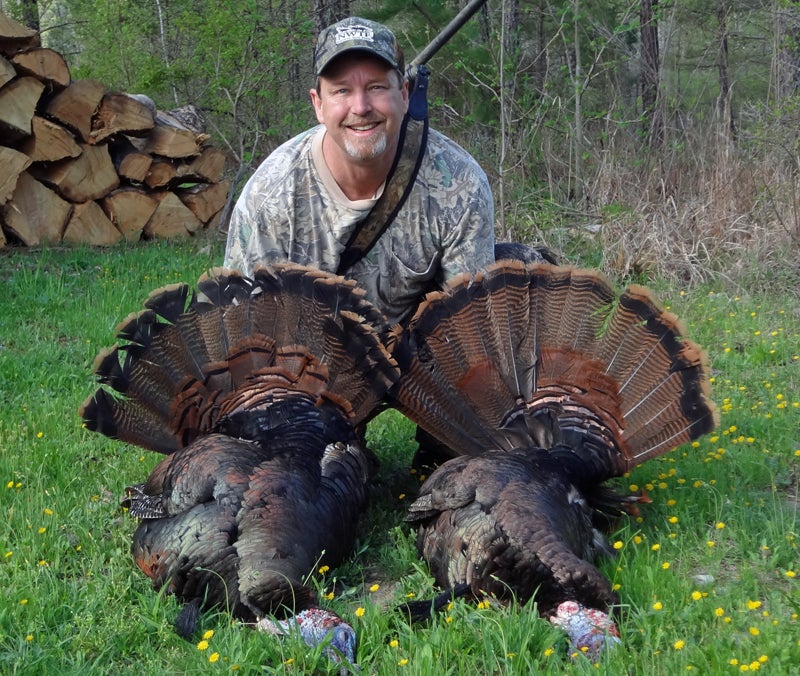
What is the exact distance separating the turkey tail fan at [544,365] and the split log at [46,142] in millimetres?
6543

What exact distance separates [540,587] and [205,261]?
6.52 metres

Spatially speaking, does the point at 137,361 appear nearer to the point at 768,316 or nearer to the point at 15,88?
the point at 768,316

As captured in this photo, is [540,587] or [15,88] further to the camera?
[15,88]

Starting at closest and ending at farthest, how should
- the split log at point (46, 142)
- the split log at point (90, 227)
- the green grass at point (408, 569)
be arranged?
the green grass at point (408, 569) → the split log at point (46, 142) → the split log at point (90, 227)

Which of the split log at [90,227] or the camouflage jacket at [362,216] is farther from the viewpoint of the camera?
the split log at [90,227]

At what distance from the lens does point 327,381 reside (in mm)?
3242

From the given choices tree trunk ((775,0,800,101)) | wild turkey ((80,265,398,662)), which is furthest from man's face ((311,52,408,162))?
tree trunk ((775,0,800,101))

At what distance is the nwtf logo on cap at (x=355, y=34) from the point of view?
3.53 metres

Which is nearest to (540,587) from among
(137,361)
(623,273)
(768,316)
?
(137,361)

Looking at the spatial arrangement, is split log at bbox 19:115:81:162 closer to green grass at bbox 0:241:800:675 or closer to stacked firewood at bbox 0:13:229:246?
stacked firewood at bbox 0:13:229:246

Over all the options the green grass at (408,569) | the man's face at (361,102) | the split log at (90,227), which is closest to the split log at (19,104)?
the split log at (90,227)

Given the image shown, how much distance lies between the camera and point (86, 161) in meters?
9.12

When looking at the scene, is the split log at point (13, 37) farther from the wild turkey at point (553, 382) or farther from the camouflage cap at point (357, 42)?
the wild turkey at point (553, 382)

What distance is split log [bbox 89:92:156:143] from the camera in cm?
919
